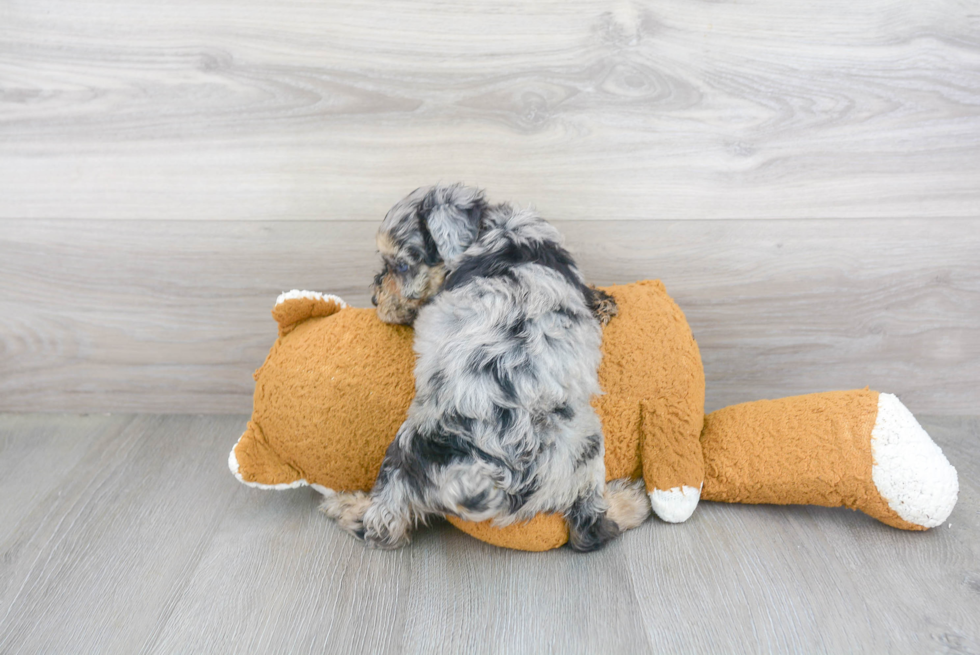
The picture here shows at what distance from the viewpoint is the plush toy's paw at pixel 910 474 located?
4.97 ft

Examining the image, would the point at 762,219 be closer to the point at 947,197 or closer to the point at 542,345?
the point at 947,197

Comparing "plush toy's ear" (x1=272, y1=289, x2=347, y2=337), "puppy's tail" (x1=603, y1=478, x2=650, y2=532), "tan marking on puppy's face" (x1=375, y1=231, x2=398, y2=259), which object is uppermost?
"tan marking on puppy's face" (x1=375, y1=231, x2=398, y2=259)

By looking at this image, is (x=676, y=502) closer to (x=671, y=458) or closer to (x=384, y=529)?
(x=671, y=458)

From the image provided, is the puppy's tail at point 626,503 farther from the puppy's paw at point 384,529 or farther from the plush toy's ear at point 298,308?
the plush toy's ear at point 298,308

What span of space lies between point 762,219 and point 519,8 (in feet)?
3.09

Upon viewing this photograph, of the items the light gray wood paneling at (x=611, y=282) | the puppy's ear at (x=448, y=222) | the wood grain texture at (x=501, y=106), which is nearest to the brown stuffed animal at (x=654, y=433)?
the puppy's ear at (x=448, y=222)

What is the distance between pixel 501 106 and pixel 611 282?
0.62 m

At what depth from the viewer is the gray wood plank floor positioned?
1310 millimetres

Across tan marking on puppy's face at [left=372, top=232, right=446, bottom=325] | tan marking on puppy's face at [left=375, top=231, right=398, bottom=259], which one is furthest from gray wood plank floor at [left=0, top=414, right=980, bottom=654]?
tan marking on puppy's face at [left=375, top=231, right=398, bottom=259]

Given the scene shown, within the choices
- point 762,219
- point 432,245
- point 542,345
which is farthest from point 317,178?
point 762,219

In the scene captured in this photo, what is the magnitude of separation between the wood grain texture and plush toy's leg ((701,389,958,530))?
65cm

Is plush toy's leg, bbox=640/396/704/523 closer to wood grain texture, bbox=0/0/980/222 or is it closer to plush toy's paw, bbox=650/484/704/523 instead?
plush toy's paw, bbox=650/484/704/523

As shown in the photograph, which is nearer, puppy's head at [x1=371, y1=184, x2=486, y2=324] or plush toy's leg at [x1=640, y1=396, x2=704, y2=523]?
puppy's head at [x1=371, y1=184, x2=486, y2=324]

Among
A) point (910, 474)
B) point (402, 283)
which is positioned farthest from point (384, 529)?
point (910, 474)
